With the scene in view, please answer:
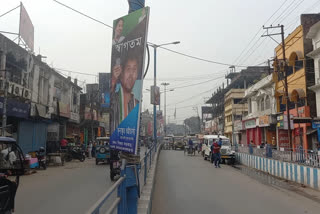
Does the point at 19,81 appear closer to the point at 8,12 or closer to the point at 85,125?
A: the point at 8,12

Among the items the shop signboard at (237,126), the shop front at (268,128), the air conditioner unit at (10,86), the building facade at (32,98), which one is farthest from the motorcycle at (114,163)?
the shop signboard at (237,126)

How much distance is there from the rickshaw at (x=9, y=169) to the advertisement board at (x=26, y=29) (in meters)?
13.7

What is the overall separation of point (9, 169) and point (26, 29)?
50.7 feet

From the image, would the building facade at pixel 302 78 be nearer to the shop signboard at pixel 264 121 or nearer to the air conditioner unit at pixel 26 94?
the shop signboard at pixel 264 121

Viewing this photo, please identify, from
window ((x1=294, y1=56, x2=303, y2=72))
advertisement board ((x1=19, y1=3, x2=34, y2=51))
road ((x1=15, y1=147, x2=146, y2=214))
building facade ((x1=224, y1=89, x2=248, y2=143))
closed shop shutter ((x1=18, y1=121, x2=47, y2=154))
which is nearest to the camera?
road ((x1=15, y1=147, x2=146, y2=214))

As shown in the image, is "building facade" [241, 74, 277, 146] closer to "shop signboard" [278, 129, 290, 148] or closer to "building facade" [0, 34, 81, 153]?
"shop signboard" [278, 129, 290, 148]

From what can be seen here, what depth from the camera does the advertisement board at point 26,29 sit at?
17.8 meters

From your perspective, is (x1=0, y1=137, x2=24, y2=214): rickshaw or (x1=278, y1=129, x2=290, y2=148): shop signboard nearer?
(x1=0, y1=137, x2=24, y2=214): rickshaw

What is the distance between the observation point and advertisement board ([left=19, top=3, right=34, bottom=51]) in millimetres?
17750

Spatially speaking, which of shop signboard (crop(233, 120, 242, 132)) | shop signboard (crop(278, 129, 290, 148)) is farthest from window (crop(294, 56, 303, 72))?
shop signboard (crop(233, 120, 242, 132))

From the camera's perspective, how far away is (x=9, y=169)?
604cm

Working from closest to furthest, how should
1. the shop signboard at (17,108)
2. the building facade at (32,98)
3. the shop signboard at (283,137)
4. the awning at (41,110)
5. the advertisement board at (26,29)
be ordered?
1. the shop signboard at (17,108)
2. the building facade at (32,98)
3. the advertisement board at (26,29)
4. the awning at (41,110)
5. the shop signboard at (283,137)

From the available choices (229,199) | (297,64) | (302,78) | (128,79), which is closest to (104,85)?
(297,64)

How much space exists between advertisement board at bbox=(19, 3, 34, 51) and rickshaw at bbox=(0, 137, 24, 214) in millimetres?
13663
